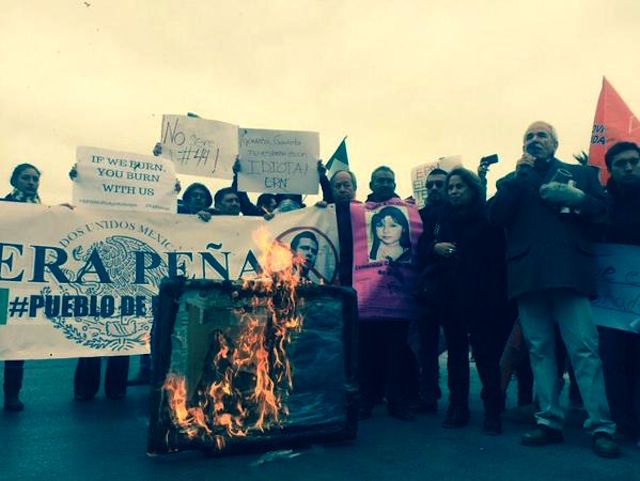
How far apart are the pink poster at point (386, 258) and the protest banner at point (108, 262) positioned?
0.59 meters

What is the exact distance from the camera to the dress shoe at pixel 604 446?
12.0 ft

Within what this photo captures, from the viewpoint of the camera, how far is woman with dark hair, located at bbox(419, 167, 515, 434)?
14.9ft

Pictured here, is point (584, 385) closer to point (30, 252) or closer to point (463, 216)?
point (463, 216)

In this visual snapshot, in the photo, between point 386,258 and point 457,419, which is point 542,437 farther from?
point 386,258

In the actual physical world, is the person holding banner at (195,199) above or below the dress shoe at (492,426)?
above

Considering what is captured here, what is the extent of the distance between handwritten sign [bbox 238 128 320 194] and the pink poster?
1.33 meters

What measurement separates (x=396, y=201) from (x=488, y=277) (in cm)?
120

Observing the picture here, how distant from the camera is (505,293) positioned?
472cm

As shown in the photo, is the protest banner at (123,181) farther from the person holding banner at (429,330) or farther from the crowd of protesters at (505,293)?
the person holding banner at (429,330)

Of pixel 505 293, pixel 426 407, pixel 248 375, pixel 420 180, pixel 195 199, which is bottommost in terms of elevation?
pixel 426 407

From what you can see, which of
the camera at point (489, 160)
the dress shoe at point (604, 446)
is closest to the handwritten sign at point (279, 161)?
the camera at point (489, 160)

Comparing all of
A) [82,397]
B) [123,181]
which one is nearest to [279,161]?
[123,181]

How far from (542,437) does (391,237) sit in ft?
6.90

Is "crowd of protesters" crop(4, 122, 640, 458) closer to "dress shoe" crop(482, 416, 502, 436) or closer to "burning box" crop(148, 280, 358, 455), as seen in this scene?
"dress shoe" crop(482, 416, 502, 436)
